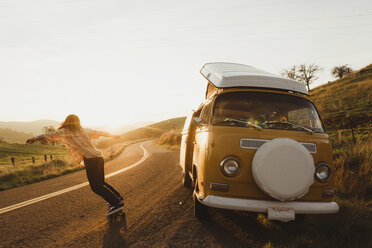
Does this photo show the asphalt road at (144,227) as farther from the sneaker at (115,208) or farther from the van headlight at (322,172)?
the van headlight at (322,172)

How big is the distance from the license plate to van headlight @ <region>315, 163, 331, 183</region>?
719 millimetres

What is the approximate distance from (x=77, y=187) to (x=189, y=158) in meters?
3.94

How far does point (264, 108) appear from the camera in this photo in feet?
14.0

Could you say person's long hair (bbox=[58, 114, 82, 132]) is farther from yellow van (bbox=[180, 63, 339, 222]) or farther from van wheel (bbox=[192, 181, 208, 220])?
van wheel (bbox=[192, 181, 208, 220])

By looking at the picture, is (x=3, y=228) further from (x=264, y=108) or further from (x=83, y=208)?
(x=264, y=108)

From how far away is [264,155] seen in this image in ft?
9.56

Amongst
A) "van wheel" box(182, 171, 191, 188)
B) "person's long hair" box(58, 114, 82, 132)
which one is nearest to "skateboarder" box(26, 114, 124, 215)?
"person's long hair" box(58, 114, 82, 132)

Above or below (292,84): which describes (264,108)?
below

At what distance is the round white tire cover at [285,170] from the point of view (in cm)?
286

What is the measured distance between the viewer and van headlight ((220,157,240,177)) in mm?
3189

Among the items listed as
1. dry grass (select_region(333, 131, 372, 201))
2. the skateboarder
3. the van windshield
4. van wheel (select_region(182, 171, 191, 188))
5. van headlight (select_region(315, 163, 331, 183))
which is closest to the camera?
van headlight (select_region(315, 163, 331, 183))

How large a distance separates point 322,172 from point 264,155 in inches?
43.5

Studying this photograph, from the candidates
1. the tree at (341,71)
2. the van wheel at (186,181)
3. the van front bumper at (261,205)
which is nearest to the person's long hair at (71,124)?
the van front bumper at (261,205)

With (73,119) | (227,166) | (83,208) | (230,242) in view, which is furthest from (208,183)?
(83,208)
